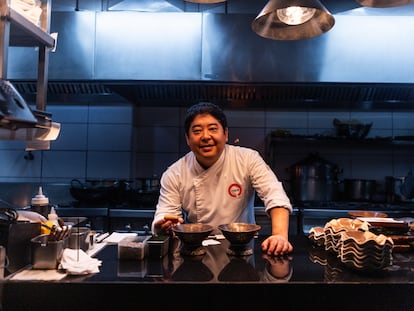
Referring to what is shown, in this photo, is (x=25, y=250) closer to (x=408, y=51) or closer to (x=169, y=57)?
(x=169, y=57)

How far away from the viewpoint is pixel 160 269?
1105mm

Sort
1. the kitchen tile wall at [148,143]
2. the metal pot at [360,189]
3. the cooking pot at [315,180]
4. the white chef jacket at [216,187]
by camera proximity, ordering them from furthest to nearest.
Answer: the kitchen tile wall at [148,143] → the metal pot at [360,189] → the cooking pot at [315,180] → the white chef jacket at [216,187]

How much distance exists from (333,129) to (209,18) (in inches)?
63.5

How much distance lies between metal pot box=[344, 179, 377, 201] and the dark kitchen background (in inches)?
10.3

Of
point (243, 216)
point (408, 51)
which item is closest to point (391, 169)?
point (408, 51)

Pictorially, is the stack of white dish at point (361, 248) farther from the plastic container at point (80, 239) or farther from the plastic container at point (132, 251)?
the plastic container at point (80, 239)

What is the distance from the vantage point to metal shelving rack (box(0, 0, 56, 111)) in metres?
1.09

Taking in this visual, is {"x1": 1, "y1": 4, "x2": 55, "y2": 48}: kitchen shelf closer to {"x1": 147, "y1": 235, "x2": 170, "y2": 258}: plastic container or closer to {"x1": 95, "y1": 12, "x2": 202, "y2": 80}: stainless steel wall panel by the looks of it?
{"x1": 147, "y1": 235, "x2": 170, "y2": 258}: plastic container

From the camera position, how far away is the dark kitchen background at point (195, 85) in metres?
2.80

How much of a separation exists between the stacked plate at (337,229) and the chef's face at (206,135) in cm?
63

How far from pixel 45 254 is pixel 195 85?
2.03 m

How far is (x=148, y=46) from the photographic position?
2826mm

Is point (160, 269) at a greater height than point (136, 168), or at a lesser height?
lesser
